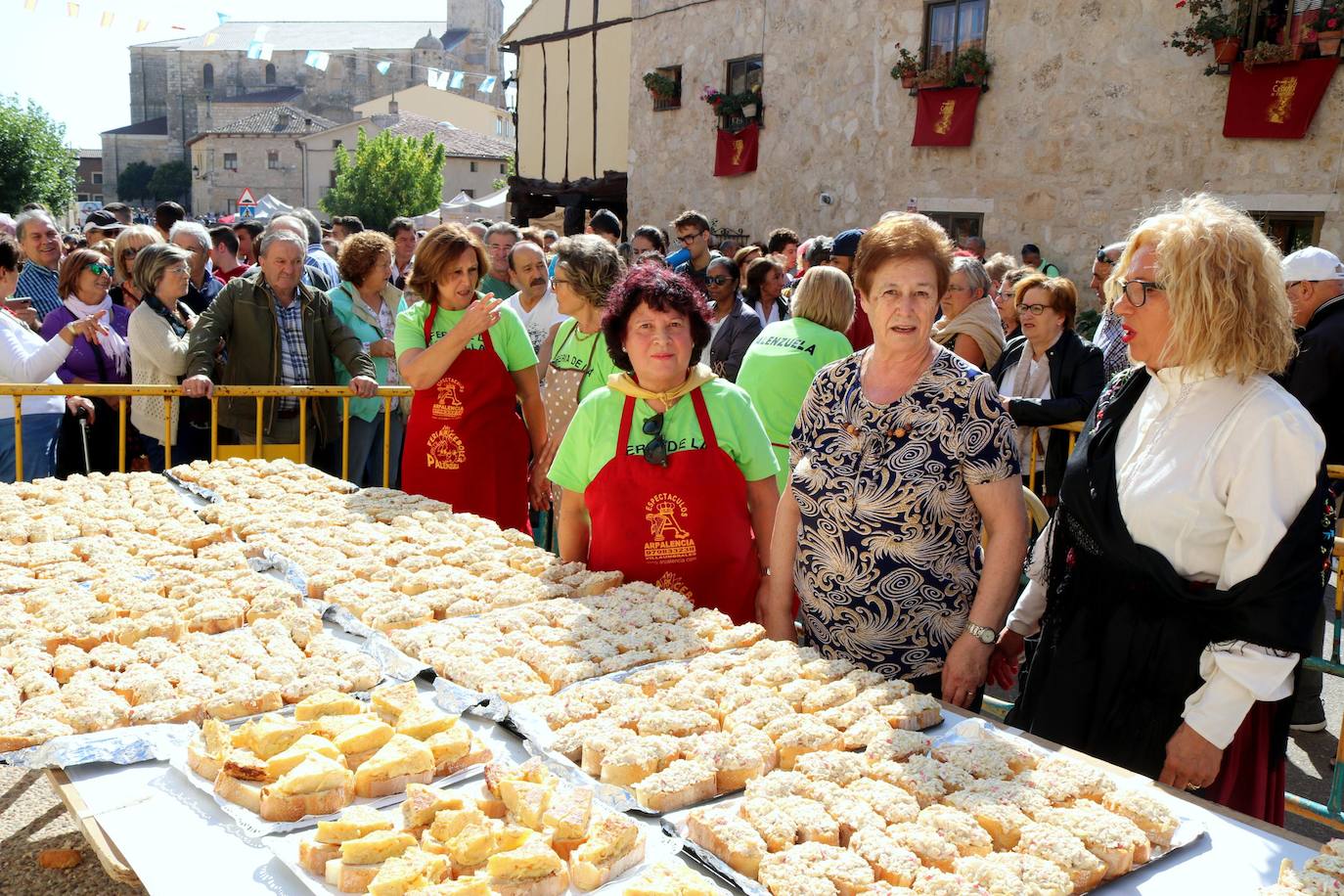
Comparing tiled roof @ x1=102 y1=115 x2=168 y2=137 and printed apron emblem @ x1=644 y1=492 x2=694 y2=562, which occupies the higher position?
tiled roof @ x1=102 y1=115 x2=168 y2=137

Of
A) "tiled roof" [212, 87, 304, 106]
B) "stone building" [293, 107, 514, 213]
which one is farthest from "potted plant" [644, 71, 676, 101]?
"tiled roof" [212, 87, 304, 106]

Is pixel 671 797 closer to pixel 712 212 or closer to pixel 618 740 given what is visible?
pixel 618 740

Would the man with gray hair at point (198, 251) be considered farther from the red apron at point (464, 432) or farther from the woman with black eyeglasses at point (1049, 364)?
the woman with black eyeglasses at point (1049, 364)

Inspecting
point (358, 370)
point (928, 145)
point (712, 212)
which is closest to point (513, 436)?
point (358, 370)

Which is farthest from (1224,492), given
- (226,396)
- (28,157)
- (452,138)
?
(452,138)

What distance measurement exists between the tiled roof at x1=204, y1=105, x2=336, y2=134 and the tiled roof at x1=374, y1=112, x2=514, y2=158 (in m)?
7.42

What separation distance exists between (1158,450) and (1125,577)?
30 cm

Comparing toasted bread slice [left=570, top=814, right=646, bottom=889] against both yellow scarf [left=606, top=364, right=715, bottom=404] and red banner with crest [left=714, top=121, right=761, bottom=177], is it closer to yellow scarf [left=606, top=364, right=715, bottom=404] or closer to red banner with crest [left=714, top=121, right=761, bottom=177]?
yellow scarf [left=606, top=364, right=715, bottom=404]

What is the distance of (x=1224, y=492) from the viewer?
2254 mm

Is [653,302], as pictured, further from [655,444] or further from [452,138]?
[452,138]

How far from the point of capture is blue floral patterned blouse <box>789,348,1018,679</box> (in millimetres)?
2750

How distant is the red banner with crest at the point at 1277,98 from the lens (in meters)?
10.5

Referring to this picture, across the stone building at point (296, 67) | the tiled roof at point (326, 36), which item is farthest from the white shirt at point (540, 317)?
the tiled roof at point (326, 36)

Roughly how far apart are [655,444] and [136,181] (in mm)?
84764
